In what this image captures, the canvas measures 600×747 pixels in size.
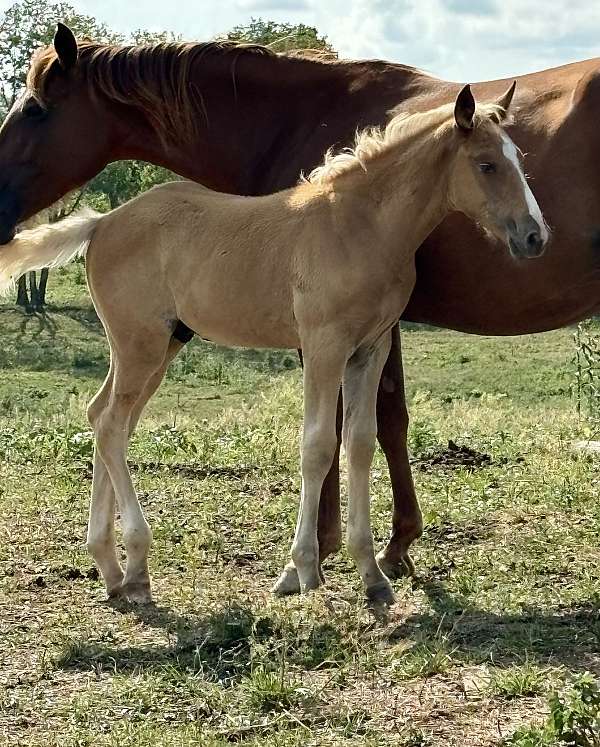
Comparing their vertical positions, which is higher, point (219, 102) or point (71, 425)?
point (219, 102)

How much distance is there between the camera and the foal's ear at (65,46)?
577 centimetres

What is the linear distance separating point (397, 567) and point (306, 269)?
5.43 ft

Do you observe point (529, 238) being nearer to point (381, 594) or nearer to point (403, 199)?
point (403, 199)

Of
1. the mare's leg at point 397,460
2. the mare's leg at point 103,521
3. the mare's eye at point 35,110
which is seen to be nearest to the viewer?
the mare's leg at point 103,521

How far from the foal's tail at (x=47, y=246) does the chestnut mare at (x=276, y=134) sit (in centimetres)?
60

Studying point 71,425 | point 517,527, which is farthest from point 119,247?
point 71,425

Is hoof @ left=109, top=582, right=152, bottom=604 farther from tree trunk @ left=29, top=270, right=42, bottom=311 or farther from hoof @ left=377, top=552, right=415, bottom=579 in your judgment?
tree trunk @ left=29, top=270, right=42, bottom=311

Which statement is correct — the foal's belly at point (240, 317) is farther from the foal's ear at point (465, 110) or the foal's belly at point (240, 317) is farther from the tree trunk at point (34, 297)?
the tree trunk at point (34, 297)

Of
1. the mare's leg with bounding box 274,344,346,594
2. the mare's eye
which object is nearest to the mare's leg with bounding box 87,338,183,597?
the mare's leg with bounding box 274,344,346,594

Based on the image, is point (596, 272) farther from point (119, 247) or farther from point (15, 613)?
point (15, 613)

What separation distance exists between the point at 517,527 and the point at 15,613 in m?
2.71

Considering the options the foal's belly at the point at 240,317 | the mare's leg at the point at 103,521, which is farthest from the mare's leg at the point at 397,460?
the mare's leg at the point at 103,521

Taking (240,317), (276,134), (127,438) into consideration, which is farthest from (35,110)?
(127,438)

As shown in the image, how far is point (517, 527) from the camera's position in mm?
6176
